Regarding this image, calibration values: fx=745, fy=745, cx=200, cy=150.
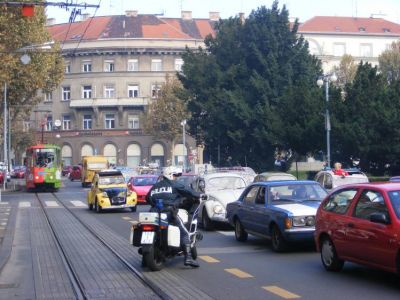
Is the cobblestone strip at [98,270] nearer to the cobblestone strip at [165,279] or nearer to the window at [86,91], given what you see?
the cobblestone strip at [165,279]

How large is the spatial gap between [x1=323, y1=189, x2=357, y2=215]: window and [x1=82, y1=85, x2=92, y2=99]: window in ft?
274

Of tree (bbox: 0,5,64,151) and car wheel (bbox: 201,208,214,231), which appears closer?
car wheel (bbox: 201,208,214,231)

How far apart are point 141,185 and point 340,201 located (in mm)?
24506

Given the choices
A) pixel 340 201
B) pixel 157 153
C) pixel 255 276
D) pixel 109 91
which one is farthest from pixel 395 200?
pixel 109 91

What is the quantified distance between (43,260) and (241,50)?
44.2 m

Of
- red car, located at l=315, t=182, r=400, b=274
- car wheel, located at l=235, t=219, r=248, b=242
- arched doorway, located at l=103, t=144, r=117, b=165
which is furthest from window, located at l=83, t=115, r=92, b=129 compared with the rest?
red car, located at l=315, t=182, r=400, b=274

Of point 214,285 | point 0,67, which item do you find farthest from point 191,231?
point 0,67

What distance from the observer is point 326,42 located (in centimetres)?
10006

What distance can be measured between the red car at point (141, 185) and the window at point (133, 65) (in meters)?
56.7

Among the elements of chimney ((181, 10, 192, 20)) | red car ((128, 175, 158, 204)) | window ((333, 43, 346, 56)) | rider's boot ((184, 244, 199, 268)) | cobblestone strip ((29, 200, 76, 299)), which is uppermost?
chimney ((181, 10, 192, 20))

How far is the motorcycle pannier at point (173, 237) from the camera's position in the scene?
13.0 metres

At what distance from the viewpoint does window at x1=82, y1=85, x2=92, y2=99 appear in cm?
9469

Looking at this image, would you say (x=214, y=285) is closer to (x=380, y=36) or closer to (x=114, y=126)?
(x=114, y=126)

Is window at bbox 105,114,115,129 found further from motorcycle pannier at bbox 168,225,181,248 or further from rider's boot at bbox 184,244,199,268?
motorcycle pannier at bbox 168,225,181,248
